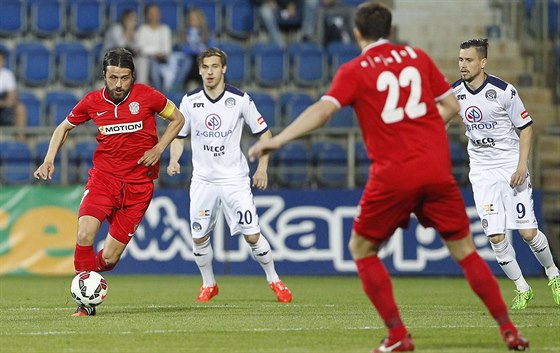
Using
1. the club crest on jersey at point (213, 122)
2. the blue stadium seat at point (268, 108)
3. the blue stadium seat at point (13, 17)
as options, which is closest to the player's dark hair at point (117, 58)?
the club crest on jersey at point (213, 122)

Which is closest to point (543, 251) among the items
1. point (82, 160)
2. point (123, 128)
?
point (123, 128)

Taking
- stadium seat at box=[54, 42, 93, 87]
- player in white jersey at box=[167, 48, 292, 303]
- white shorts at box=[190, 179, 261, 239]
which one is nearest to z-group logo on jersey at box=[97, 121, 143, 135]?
player in white jersey at box=[167, 48, 292, 303]

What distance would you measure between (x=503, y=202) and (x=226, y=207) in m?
2.91

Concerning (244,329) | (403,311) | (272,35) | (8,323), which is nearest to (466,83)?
(403,311)

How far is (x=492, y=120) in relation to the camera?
1183 centimetres

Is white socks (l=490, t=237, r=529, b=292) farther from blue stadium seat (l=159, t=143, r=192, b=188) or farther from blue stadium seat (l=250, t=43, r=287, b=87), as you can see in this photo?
blue stadium seat (l=250, t=43, r=287, b=87)

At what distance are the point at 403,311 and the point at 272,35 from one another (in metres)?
11.0

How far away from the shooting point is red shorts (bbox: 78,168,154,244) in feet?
36.1

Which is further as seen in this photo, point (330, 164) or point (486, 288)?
point (330, 164)

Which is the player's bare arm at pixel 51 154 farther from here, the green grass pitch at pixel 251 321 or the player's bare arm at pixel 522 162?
the player's bare arm at pixel 522 162

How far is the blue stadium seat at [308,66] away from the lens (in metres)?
20.6

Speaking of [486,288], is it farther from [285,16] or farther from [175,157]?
[285,16]

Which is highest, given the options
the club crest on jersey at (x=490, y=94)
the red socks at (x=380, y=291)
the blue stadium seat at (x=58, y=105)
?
the blue stadium seat at (x=58, y=105)

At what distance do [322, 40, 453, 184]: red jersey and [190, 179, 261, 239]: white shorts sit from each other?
5170mm
